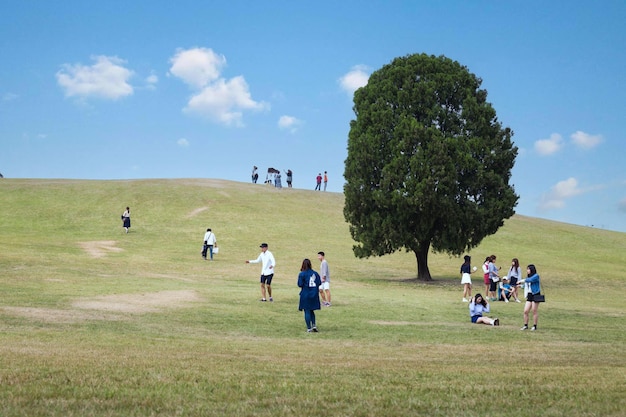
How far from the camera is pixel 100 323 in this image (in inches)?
861

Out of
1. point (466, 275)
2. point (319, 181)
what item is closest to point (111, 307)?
point (466, 275)

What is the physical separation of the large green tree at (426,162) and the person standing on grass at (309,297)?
22.5m

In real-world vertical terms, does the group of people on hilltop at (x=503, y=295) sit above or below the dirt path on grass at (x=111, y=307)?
above

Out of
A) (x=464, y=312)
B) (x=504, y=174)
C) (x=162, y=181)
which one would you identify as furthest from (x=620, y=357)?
(x=162, y=181)

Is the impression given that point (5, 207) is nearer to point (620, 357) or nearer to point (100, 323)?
point (100, 323)

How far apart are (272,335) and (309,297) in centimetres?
169

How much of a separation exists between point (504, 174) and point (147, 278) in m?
24.0

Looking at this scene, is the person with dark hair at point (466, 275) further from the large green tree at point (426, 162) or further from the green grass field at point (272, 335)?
the large green tree at point (426, 162)

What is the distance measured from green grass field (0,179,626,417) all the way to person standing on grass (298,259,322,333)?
60cm

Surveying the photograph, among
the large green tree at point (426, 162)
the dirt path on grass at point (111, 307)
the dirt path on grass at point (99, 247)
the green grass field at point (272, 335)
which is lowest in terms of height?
the dirt path on grass at point (111, 307)

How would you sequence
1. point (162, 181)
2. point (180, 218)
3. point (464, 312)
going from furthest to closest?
1. point (162, 181)
2. point (180, 218)
3. point (464, 312)

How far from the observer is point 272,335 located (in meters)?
21.2

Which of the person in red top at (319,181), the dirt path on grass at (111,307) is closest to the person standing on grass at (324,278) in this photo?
the dirt path on grass at (111,307)

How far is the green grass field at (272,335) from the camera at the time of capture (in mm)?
10578
